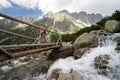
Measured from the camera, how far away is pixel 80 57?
16172 mm

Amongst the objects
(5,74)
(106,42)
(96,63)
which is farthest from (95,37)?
(5,74)

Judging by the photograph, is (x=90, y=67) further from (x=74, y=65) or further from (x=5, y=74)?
(x=5, y=74)

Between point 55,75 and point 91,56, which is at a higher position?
point 91,56

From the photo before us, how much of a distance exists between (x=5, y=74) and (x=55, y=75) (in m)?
9.65

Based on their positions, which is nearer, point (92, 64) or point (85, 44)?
point (92, 64)

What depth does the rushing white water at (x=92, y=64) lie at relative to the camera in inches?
467

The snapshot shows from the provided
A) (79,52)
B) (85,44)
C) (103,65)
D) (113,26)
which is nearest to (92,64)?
(103,65)

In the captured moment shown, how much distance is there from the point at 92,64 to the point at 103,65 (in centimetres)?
124

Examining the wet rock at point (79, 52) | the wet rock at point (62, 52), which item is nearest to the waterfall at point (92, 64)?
the wet rock at point (79, 52)

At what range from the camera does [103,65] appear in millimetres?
12719

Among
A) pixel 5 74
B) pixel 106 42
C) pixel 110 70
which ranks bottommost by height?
pixel 5 74

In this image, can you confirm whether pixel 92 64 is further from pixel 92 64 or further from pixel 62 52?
pixel 62 52

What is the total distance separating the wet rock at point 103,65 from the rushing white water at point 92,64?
0.66ft

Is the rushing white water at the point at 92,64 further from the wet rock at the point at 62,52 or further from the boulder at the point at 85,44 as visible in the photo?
the wet rock at the point at 62,52
